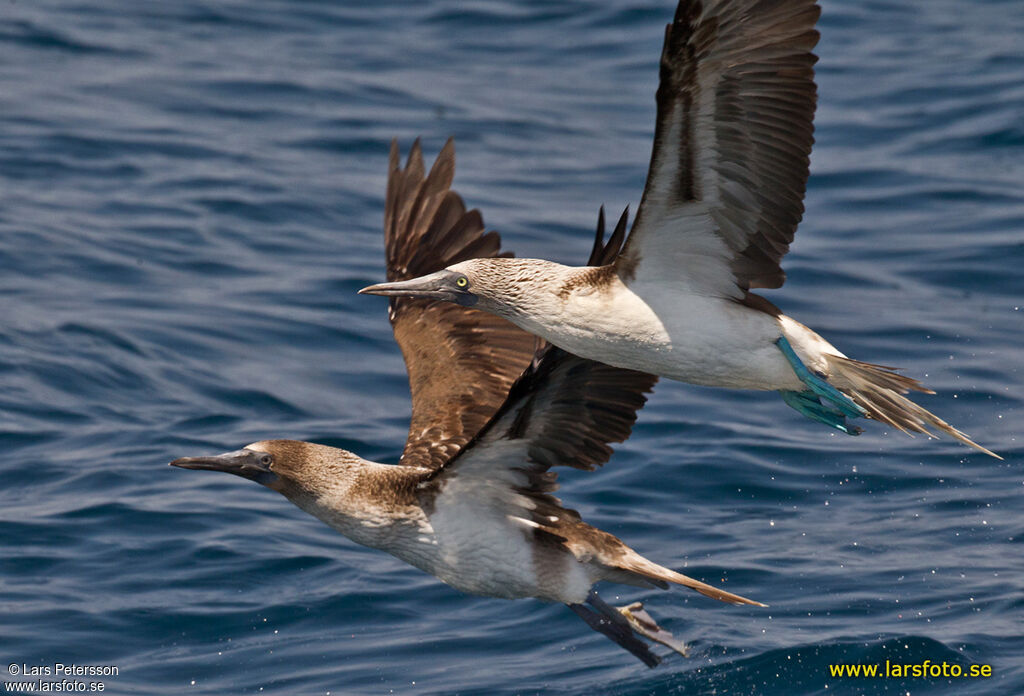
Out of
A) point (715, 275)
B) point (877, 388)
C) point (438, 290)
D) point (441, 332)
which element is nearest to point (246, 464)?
point (438, 290)

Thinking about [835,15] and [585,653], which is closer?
[585,653]

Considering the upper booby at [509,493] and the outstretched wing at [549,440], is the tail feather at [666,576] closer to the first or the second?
the upper booby at [509,493]

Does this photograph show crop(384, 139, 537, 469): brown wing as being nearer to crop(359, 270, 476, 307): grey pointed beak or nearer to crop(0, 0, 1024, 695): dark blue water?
crop(359, 270, 476, 307): grey pointed beak

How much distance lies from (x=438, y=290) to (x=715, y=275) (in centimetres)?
131

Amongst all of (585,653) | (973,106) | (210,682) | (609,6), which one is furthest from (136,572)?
(609,6)

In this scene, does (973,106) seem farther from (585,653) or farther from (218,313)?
(585,653)

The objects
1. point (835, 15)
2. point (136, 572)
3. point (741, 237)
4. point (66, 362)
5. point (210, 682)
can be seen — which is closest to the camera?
point (741, 237)

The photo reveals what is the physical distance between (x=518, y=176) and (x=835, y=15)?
Result: 17.5ft

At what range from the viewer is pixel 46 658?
875 centimetres

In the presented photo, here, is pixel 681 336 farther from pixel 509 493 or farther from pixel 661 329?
pixel 509 493

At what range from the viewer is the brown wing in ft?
28.1

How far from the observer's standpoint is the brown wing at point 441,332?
28.1ft

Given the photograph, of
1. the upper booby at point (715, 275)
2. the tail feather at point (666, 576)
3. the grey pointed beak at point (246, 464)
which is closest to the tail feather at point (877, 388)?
the upper booby at point (715, 275)

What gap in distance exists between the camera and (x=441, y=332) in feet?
30.1
